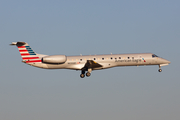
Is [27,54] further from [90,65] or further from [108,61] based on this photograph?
[108,61]

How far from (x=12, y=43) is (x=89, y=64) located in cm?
1030

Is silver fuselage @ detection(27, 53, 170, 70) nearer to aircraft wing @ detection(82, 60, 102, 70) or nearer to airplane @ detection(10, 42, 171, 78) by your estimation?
airplane @ detection(10, 42, 171, 78)

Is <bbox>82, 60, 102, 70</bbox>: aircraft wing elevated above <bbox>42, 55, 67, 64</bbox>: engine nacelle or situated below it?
below

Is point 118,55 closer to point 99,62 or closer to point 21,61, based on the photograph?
point 99,62

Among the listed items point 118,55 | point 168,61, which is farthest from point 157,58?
point 118,55

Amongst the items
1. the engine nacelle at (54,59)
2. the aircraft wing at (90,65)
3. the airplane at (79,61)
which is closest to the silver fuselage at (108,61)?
the airplane at (79,61)

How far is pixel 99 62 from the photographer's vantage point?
Answer: 40125 millimetres

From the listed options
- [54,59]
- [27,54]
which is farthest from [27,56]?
[54,59]

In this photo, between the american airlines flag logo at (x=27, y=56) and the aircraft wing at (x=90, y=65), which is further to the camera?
the american airlines flag logo at (x=27, y=56)

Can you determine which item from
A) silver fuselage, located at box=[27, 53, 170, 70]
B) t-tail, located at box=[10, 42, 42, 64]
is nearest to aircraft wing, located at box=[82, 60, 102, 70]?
silver fuselage, located at box=[27, 53, 170, 70]

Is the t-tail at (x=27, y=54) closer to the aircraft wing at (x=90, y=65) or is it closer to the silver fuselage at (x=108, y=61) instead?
the silver fuselage at (x=108, y=61)

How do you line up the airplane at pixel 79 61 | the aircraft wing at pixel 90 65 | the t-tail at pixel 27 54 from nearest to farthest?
the aircraft wing at pixel 90 65 → the airplane at pixel 79 61 → the t-tail at pixel 27 54

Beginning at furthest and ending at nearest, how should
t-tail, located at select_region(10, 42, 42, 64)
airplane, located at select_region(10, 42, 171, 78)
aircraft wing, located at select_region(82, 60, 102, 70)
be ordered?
t-tail, located at select_region(10, 42, 42, 64), airplane, located at select_region(10, 42, 171, 78), aircraft wing, located at select_region(82, 60, 102, 70)

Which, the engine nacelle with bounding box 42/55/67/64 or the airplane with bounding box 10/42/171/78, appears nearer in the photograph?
the engine nacelle with bounding box 42/55/67/64
